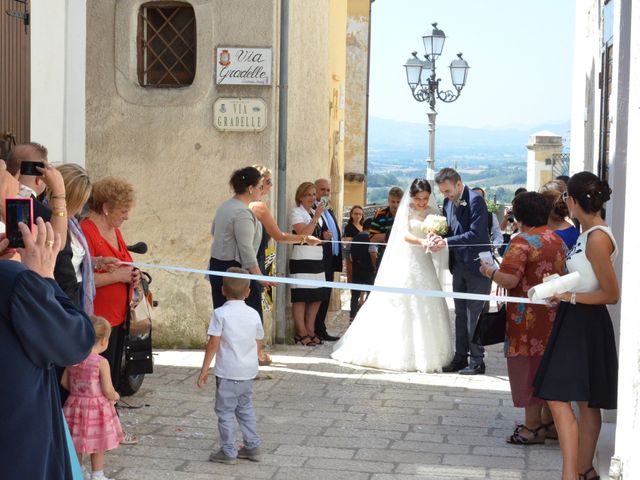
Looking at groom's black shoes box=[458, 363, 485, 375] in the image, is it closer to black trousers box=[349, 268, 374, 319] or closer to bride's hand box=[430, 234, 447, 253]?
bride's hand box=[430, 234, 447, 253]

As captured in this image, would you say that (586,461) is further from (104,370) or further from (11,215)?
(11,215)

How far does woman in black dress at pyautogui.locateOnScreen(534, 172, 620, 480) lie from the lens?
20.4ft

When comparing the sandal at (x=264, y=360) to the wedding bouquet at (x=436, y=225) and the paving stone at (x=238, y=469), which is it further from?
the paving stone at (x=238, y=469)

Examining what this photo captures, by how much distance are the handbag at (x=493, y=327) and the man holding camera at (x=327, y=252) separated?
4.62 m

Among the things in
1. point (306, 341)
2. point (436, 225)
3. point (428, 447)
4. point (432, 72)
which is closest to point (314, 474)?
point (428, 447)

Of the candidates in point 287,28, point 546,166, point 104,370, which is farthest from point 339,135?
point 546,166

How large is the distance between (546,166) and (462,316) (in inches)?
806

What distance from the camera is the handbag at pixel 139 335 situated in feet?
26.5

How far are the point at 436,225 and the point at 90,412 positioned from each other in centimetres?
530

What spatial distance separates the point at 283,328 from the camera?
12336mm

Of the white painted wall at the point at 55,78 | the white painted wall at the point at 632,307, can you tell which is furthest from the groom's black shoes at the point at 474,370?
the white painted wall at the point at 632,307

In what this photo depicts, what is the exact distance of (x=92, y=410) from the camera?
636cm

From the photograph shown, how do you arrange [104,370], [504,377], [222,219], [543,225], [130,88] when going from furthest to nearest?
[130,88], [504,377], [222,219], [543,225], [104,370]

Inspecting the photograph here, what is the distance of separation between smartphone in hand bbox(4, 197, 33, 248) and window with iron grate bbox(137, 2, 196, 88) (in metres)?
8.07
